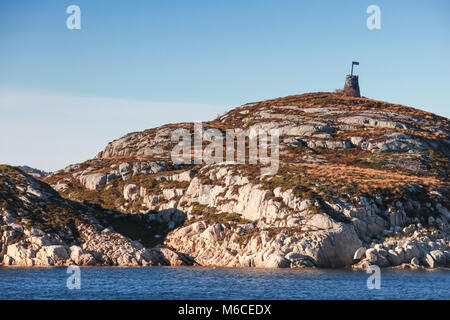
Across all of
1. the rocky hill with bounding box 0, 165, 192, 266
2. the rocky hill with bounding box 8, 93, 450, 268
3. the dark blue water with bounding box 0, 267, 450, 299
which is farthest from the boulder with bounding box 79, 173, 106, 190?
the dark blue water with bounding box 0, 267, 450, 299

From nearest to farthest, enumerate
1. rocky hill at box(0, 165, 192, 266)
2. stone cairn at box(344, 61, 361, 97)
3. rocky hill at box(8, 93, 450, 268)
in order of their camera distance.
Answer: rocky hill at box(8, 93, 450, 268) < rocky hill at box(0, 165, 192, 266) < stone cairn at box(344, 61, 361, 97)

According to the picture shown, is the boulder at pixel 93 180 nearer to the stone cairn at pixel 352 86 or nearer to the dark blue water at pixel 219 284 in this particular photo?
the dark blue water at pixel 219 284

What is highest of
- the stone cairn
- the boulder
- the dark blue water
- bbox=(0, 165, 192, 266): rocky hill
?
the stone cairn

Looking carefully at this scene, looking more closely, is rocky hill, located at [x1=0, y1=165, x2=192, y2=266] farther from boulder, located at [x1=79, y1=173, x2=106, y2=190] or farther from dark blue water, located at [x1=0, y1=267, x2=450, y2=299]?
boulder, located at [x1=79, y1=173, x2=106, y2=190]

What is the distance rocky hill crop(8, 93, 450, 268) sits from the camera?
3351 inches

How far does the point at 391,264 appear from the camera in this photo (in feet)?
274

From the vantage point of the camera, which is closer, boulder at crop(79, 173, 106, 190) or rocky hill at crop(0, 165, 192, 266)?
rocky hill at crop(0, 165, 192, 266)

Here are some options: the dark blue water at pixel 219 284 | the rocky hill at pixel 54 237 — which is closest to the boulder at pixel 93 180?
the rocky hill at pixel 54 237

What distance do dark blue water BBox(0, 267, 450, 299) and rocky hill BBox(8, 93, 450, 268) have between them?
602cm

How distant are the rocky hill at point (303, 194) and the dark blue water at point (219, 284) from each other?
6.02m

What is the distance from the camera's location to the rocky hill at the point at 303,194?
85125 mm

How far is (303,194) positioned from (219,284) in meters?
28.8

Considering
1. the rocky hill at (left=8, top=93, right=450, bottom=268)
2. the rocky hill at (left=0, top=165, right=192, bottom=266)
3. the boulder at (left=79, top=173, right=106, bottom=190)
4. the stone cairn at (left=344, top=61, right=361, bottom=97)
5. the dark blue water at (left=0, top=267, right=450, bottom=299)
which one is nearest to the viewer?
the dark blue water at (left=0, top=267, right=450, bottom=299)

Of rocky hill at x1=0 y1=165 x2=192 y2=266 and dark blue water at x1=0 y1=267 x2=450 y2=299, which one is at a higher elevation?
rocky hill at x1=0 y1=165 x2=192 y2=266
